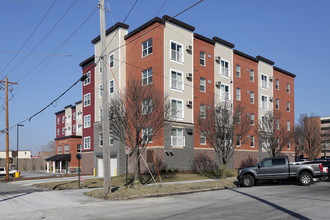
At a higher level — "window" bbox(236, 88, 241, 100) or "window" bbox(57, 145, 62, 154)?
"window" bbox(236, 88, 241, 100)

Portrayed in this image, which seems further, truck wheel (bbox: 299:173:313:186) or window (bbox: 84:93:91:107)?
window (bbox: 84:93:91:107)

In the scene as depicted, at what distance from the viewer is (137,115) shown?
22594mm

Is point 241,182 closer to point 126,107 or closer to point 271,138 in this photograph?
point 126,107

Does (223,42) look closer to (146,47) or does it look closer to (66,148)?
(146,47)

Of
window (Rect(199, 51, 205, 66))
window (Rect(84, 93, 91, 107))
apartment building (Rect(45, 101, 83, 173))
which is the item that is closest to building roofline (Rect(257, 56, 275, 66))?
window (Rect(199, 51, 205, 66))

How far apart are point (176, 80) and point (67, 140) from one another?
110 feet

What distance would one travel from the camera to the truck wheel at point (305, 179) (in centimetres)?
2189

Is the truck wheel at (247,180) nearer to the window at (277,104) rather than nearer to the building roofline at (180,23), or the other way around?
the building roofline at (180,23)

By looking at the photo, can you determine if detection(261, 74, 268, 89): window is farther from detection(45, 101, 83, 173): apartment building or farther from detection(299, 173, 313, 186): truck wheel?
detection(45, 101, 83, 173): apartment building

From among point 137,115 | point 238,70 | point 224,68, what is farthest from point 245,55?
point 137,115

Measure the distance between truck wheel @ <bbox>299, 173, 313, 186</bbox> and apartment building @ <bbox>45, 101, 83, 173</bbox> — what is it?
1685 inches

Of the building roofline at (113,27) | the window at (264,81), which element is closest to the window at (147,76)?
the building roofline at (113,27)

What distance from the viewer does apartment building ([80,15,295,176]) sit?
33531mm

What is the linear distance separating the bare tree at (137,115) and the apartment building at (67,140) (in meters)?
36.6
